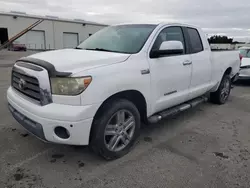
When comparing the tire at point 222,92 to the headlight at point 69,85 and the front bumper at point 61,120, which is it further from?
the headlight at point 69,85

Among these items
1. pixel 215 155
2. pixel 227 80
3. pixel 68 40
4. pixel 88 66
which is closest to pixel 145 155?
pixel 215 155

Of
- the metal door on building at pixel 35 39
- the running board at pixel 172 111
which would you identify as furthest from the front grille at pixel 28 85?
the metal door on building at pixel 35 39

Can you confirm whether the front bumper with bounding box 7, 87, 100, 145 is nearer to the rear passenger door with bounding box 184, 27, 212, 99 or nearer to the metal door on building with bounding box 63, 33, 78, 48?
the rear passenger door with bounding box 184, 27, 212, 99

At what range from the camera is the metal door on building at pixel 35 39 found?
3784 cm

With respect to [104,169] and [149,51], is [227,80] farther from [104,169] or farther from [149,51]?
[104,169]

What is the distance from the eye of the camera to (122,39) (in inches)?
147

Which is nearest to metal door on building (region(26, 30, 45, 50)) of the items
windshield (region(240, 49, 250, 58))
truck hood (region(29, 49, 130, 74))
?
windshield (region(240, 49, 250, 58))

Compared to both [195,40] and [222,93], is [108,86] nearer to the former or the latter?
[195,40]

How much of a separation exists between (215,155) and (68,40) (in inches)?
1735

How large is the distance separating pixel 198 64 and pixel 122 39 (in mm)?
1598

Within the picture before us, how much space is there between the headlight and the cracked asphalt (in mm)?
1015

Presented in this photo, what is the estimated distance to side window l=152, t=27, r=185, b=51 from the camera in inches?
140

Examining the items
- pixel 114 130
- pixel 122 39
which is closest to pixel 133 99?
pixel 114 130

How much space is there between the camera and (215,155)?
3281 millimetres
